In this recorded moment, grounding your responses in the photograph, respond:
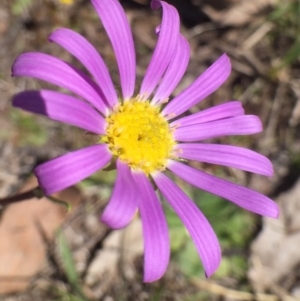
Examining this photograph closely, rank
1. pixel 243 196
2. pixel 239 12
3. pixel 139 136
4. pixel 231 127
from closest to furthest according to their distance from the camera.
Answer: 1. pixel 243 196
2. pixel 139 136
3. pixel 231 127
4. pixel 239 12

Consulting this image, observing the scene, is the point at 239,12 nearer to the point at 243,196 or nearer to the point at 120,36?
the point at 120,36

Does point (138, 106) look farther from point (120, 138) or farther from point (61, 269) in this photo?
point (61, 269)

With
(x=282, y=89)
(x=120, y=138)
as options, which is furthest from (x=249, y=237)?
(x=120, y=138)

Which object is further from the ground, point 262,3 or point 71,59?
point 262,3

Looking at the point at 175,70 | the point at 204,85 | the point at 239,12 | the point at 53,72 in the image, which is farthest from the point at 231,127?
the point at 239,12

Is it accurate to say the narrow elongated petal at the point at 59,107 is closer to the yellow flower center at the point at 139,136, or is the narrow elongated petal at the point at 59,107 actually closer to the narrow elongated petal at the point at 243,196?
the yellow flower center at the point at 139,136

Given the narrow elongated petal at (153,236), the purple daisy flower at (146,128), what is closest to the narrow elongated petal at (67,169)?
the purple daisy flower at (146,128)
